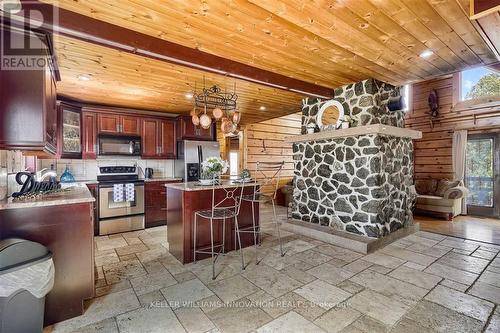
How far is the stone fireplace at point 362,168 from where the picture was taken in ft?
11.8

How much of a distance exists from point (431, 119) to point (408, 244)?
4.15 m

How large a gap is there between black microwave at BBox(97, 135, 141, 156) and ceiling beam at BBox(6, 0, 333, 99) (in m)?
2.95

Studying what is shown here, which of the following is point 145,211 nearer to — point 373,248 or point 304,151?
point 304,151

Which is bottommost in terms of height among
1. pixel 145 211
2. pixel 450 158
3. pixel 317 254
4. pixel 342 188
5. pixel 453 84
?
pixel 317 254

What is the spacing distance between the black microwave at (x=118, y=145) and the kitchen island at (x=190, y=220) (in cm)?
204

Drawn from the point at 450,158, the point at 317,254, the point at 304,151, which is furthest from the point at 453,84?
the point at 317,254

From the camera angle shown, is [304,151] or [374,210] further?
[304,151]

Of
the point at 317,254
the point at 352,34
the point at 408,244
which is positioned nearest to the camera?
the point at 352,34

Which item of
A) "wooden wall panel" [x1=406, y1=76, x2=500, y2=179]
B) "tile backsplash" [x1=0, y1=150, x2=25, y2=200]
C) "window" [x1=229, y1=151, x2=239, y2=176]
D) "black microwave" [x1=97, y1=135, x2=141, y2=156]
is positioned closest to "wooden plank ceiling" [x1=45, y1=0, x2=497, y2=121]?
"black microwave" [x1=97, y1=135, x2=141, y2=156]

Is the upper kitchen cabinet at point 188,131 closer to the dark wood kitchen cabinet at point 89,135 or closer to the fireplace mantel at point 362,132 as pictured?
the dark wood kitchen cabinet at point 89,135

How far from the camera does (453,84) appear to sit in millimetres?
5961

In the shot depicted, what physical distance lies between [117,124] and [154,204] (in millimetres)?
1767

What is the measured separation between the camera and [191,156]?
5.41 meters

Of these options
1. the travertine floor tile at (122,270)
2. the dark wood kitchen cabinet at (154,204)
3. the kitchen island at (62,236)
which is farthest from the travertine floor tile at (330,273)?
the dark wood kitchen cabinet at (154,204)
